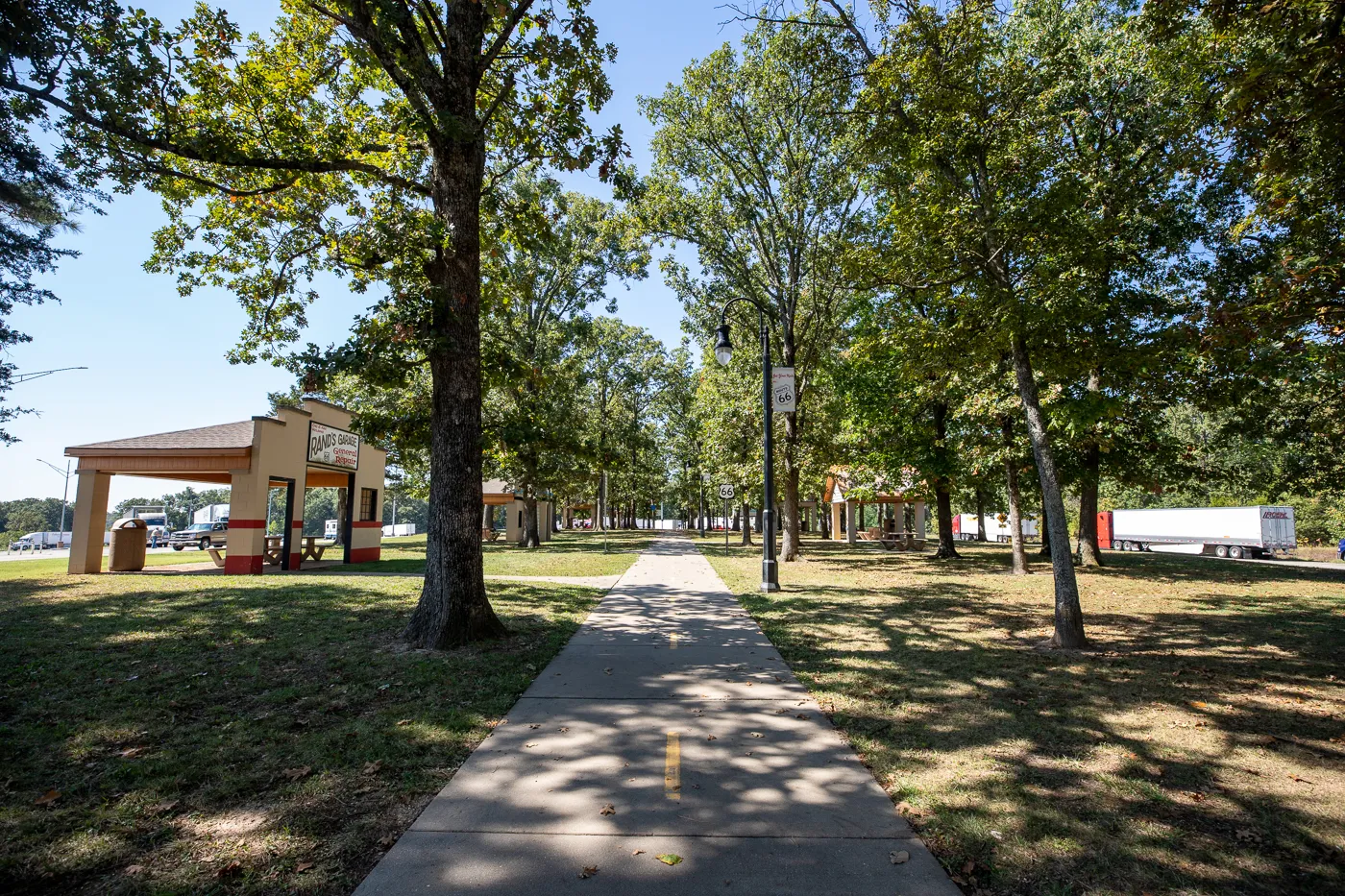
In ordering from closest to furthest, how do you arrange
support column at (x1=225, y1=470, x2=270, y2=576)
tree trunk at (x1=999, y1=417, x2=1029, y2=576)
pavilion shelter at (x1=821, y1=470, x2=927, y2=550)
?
1. support column at (x1=225, y1=470, x2=270, y2=576)
2. tree trunk at (x1=999, y1=417, x2=1029, y2=576)
3. pavilion shelter at (x1=821, y1=470, x2=927, y2=550)

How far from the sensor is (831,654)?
752 centimetres

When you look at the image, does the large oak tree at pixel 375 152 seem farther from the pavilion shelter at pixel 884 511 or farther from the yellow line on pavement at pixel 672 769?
the pavilion shelter at pixel 884 511

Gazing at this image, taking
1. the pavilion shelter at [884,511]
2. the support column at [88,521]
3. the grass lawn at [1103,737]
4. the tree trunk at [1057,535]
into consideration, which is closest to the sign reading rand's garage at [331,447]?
the support column at [88,521]

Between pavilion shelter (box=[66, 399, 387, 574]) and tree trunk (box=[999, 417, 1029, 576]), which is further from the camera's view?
tree trunk (box=[999, 417, 1029, 576])

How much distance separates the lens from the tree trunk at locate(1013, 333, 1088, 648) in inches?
312

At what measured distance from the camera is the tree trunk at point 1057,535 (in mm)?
7926

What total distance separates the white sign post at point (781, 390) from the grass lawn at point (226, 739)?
717cm

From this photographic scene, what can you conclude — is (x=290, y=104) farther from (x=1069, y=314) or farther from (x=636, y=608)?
(x=1069, y=314)

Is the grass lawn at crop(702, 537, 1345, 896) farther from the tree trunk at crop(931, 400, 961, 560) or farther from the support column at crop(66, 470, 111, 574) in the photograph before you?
the support column at crop(66, 470, 111, 574)

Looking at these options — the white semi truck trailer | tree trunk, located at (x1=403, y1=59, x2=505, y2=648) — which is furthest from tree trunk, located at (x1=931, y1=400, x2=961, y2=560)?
the white semi truck trailer

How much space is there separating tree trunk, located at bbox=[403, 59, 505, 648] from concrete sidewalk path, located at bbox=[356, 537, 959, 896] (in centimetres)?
214

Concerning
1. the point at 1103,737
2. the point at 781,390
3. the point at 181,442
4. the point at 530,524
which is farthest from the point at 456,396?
the point at 530,524

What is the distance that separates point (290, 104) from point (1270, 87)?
11.9 metres

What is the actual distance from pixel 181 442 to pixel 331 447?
345 cm
